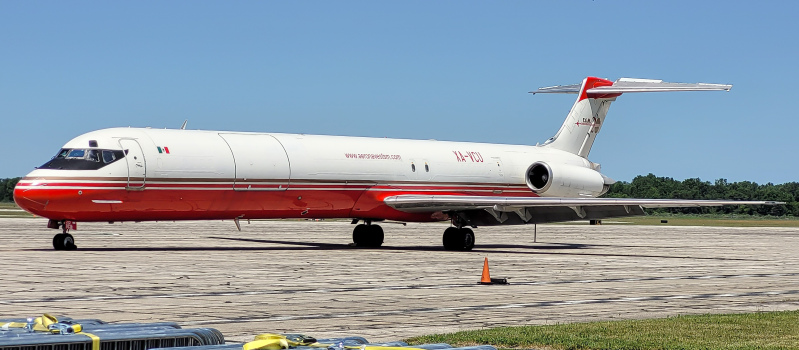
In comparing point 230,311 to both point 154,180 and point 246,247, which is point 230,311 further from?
point 246,247

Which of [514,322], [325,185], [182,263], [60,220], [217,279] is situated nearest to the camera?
[514,322]

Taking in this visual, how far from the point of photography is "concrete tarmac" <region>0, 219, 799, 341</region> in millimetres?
13086

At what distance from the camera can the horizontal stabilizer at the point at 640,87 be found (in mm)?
35531

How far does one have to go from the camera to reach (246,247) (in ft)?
103

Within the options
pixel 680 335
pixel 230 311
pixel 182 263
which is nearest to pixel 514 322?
pixel 680 335

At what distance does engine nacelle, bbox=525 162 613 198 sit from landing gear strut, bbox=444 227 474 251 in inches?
169

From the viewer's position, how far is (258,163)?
28.5 m

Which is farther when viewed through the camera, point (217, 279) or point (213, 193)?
point (213, 193)

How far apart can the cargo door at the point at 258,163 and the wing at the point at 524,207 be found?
411 cm

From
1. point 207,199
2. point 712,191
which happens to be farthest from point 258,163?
point 712,191

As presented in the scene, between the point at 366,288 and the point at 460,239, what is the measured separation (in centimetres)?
1504

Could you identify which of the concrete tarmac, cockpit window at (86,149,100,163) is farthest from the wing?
cockpit window at (86,149,100,163)

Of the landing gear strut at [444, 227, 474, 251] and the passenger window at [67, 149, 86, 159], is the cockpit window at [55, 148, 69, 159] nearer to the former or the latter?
the passenger window at [67, 149, 86, 159]

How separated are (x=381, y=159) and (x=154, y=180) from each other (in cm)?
794
